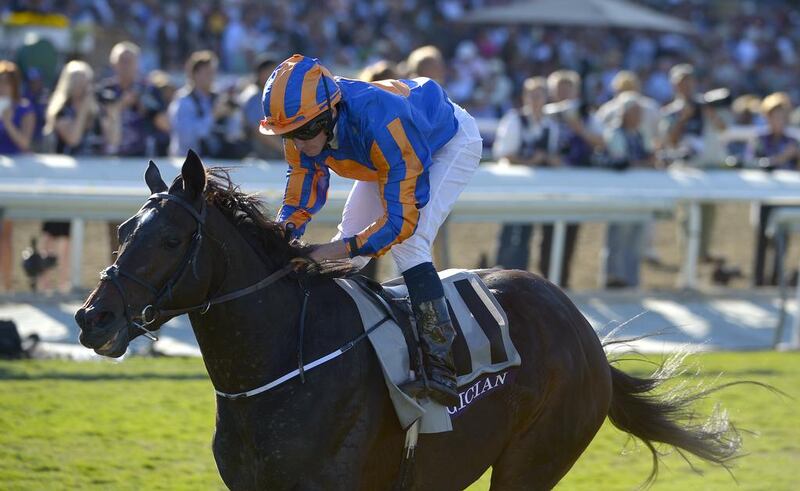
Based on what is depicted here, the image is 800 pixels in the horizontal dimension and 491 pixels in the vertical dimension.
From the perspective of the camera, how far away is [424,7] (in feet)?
84.8

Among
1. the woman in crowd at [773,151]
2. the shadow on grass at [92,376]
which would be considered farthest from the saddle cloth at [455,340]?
the woman in crowd at [773,151]

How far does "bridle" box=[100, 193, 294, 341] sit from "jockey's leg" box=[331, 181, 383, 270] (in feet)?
1.93

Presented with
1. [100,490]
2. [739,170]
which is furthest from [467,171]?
[739,170]

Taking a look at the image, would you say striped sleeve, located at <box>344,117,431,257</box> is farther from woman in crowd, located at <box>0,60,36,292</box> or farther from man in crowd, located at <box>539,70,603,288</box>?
man in crowd, located at <box>539,70,603,288</box>

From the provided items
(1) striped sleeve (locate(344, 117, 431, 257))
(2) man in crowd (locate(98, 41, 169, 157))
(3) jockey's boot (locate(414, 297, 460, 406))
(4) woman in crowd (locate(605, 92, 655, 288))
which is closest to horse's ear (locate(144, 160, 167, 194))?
(1) striped sleeve (locate(344, 117, 431, 257))

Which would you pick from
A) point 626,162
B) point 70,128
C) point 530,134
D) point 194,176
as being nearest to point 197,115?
point 70,128

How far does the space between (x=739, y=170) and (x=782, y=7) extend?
1972 cm

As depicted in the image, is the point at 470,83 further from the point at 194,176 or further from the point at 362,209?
the point at 194,176

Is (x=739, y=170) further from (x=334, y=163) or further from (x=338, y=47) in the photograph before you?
(x=338, y=47)

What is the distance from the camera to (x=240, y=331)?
3717mm

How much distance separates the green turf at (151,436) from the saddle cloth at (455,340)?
1176 mm

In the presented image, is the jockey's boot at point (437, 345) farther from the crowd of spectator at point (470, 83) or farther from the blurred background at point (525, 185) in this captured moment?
the crowd of spectator at point (470, 83)

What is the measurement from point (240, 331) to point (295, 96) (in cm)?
74

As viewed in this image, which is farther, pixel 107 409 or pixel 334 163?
pixel 107 409
